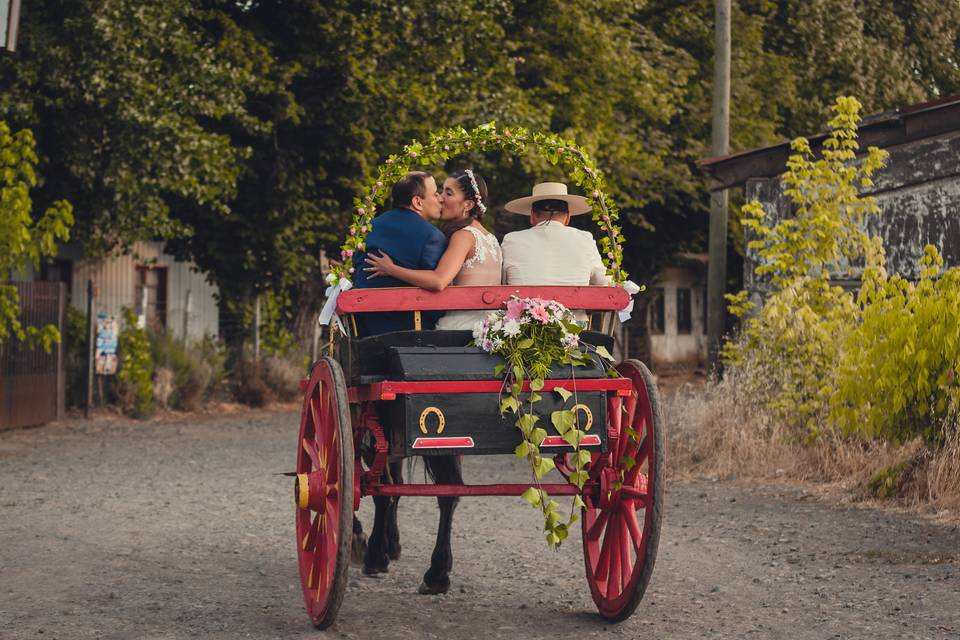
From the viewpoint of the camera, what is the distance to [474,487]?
19.3 ft

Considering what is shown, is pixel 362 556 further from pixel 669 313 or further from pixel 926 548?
pixel 669 313

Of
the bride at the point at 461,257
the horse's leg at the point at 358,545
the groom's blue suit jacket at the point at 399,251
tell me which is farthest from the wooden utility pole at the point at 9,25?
the horse's leg at the point at 358,545

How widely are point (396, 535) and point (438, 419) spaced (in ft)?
7.01

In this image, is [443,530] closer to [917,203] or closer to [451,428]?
[451,428]

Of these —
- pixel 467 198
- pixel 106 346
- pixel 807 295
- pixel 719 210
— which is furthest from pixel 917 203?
pixel 106 346

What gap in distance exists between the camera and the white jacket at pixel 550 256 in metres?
6.70

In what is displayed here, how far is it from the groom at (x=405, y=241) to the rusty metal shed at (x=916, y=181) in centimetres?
817

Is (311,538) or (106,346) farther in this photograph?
(106,346)

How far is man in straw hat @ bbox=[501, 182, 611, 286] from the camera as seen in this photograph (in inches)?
264

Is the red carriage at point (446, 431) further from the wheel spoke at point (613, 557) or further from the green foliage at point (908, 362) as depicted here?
the green foliage at point (908, 362)

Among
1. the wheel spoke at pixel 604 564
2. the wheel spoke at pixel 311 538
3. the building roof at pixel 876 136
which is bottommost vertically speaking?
the wheel spoke at pixel 604 564

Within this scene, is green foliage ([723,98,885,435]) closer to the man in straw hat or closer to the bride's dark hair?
the man in straw hat

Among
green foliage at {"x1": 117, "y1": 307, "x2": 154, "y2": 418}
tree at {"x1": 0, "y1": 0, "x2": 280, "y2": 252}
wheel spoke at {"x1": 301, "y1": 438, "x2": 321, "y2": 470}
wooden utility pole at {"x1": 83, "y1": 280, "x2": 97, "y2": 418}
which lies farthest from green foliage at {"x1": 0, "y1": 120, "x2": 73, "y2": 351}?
wheel spoke at {"x1": 301, "y1": 438, "x2": 321, "y2": 470}

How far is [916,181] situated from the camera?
14.2m
